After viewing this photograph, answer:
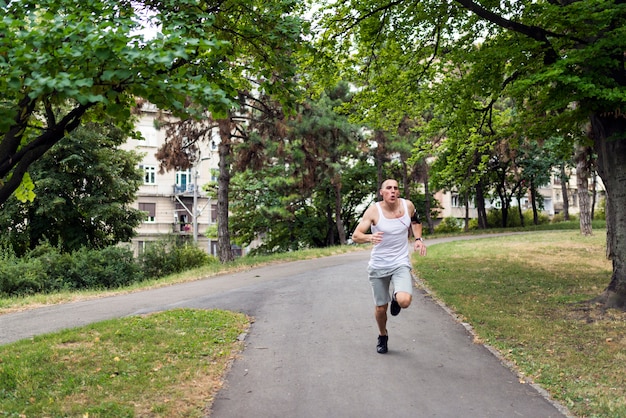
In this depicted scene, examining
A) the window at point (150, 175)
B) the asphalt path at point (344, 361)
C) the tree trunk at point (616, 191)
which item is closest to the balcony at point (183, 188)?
the window at point (150, 175)

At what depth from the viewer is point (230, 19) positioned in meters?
7.92

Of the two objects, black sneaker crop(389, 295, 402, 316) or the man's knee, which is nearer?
the man's knee

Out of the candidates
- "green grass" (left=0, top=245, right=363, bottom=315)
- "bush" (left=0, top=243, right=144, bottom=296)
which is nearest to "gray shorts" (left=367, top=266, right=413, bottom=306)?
"green grass" (left=0, top=245, right=363, bottom=315)

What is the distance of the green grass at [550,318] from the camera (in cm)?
544

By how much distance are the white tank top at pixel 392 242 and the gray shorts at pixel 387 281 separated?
0.21ft

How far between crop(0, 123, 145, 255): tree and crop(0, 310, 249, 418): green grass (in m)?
16.0

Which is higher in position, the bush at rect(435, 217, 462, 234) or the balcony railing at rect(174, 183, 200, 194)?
the balcony railing at rect(174, 183, 200, 194)

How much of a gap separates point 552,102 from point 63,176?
67.8 feet

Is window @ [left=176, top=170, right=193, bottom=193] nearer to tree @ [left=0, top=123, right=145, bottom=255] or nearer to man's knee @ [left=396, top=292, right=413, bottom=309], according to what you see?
tree @ [left=0, top=123, right=145, bottom=255]

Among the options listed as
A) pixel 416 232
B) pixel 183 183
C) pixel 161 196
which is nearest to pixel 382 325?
pixel 416 232

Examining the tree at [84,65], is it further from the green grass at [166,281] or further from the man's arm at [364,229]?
the green grass at [166,281]

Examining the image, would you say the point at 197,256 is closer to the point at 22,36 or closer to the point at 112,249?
the point at 112,249

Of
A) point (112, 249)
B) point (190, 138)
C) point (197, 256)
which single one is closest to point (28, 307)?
point (112, 249)

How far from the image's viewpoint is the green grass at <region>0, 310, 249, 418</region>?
4880 millimetres
